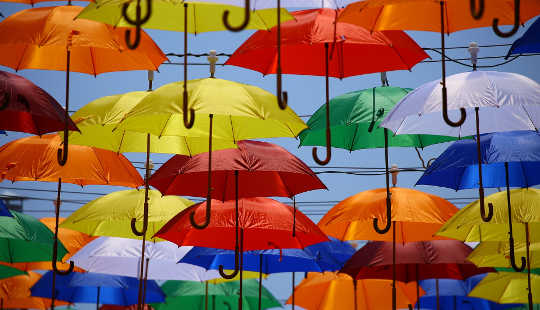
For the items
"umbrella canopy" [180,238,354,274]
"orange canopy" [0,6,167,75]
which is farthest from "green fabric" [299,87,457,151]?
"orange canopy" [0,6,167,75]

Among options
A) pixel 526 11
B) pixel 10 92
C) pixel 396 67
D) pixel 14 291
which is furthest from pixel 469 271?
pixel 14 291

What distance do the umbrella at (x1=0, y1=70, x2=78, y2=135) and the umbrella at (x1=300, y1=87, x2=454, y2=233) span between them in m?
2.56

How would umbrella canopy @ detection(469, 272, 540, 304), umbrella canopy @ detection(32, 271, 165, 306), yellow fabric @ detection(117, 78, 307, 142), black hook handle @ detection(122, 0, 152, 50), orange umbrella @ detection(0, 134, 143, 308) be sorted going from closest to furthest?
black hook handle @ detection(122, 0, 152, 50)
yellow fabric @ detection(117, 78, 307, 142)
orange umbrella @ detection(0, 134, 143, 308)
umbrella canopy @ detection(469, 272, 540, 304)
umbrella canopy @ detection(32, 271, 165, 306)

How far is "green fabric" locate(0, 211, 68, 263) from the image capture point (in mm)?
7812

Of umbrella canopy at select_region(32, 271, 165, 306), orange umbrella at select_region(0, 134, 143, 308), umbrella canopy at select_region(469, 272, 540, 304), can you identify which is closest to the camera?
orange umbrella at select_region(0, 134, 143, 308)

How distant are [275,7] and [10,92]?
1966mm

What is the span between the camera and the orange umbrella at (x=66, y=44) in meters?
6.16

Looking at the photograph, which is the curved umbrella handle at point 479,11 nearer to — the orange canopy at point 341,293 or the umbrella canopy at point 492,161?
the umbrella canopy at point 492,161

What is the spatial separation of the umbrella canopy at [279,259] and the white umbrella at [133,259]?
0.36 meters

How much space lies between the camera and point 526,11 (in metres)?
5.70

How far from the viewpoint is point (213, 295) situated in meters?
11.5

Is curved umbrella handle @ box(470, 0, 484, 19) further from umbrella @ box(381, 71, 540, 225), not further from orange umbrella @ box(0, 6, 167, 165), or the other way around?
orange umbrella @ box(0, 6, 167, 165)

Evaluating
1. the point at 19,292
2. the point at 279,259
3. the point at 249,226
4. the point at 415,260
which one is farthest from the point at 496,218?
the point at 19,292

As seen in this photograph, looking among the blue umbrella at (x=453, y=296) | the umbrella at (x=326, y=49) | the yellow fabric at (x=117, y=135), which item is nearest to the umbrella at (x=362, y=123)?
the umbrella at (x=326, y=49)
